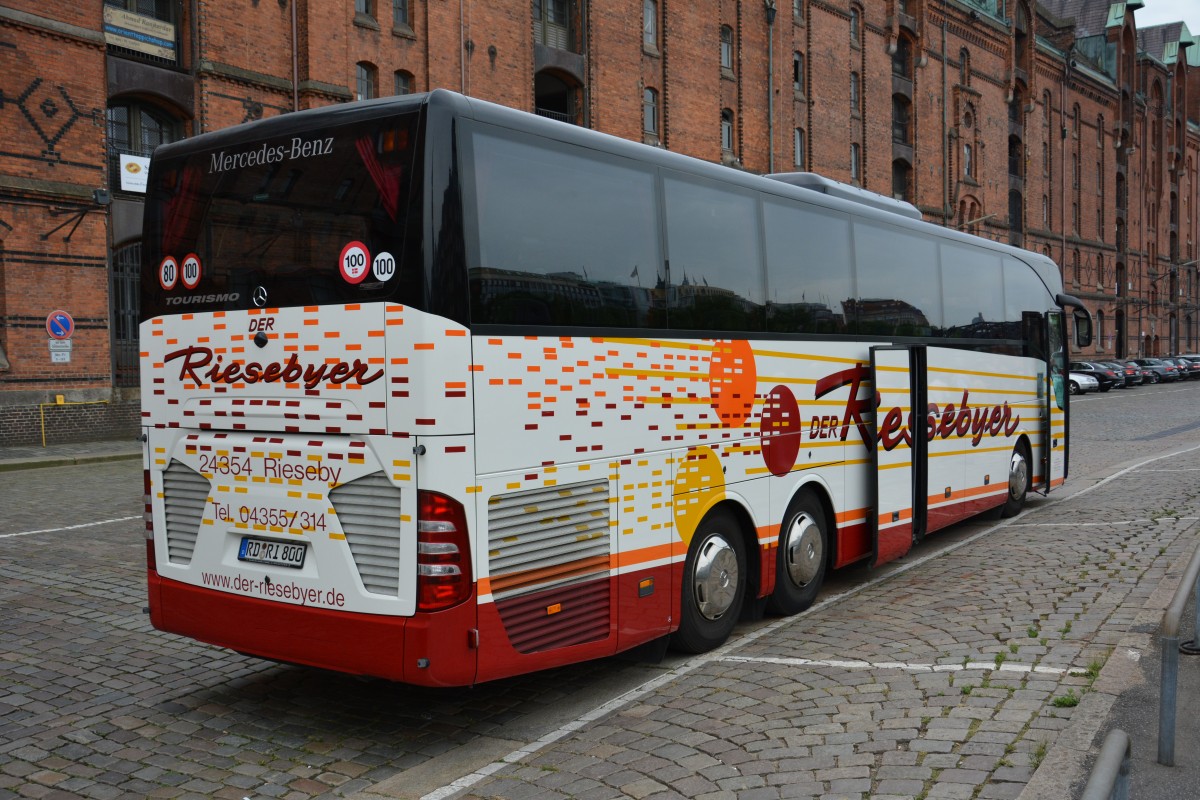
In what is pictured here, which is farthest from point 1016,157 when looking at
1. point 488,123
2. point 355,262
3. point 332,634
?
point 332,634

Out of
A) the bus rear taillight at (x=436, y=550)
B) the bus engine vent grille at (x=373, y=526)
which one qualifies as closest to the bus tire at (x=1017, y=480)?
the bus rear taillight at (x=436, y=550)

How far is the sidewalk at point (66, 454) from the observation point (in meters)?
19.3

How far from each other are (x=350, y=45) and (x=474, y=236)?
2543 centimetres

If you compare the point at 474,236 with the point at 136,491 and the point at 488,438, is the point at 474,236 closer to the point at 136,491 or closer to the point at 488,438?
the point at 488,438

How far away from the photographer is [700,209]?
695 cm

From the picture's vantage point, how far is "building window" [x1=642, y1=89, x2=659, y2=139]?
37.3 m

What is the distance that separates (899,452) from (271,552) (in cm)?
592

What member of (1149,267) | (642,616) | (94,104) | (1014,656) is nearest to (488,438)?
(642,616)

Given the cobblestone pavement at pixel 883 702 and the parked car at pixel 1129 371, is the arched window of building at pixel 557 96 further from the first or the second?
the parked car at pixel 1129 371

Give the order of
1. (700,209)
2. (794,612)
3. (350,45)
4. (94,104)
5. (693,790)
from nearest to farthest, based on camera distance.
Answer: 1. (693,790)
2. (700,209)
3. (794,612)
4. (94,104)
5. (350,45)

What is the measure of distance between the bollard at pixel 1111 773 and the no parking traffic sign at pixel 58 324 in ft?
76.4

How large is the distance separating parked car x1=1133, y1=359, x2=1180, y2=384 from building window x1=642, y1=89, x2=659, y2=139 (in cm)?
3612

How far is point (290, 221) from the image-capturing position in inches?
215

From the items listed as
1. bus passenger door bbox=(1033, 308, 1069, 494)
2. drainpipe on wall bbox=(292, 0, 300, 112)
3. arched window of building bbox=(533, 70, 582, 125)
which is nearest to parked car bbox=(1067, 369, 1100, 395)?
arched window of building bbox=(533, 70, 582, 125)
